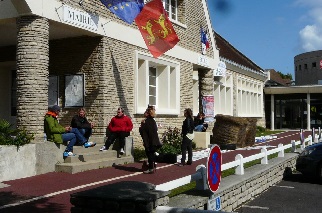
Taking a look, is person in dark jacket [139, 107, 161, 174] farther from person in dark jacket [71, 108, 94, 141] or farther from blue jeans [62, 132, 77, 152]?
person in dark jacket [71, 108, 94, 141]

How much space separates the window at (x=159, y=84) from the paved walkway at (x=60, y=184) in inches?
165

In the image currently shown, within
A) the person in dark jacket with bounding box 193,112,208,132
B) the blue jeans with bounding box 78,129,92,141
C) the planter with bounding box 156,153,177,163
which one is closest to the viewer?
the blue jeans with bounding box 78,129,92,141

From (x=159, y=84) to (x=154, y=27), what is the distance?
401cm

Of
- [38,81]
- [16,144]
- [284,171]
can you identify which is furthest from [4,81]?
[284,171]

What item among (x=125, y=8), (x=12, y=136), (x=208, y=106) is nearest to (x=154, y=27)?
(x=125, y=8)

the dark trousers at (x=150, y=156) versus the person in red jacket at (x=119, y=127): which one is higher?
the person in red jacket at (x=119, y=127)

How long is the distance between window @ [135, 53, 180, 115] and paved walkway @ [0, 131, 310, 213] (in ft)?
13.8

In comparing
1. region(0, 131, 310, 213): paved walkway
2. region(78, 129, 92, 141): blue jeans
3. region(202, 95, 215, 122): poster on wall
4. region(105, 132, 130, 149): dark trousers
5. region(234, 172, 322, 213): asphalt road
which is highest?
region(202, 95, 215, 122): poster on wall

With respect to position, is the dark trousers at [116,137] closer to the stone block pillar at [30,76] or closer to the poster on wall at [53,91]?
the stone block pillar at [30,76]

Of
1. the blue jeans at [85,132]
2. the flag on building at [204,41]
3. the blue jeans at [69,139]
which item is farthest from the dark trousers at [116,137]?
the flag on building at [204,41]

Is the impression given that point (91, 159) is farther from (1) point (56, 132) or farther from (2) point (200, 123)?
(2) point (200, 123)

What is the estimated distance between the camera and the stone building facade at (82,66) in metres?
11.2

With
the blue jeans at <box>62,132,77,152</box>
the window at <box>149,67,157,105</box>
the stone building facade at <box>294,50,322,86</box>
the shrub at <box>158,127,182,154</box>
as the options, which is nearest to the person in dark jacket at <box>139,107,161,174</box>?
the blue jeans at <box>62,132,77,152</box>

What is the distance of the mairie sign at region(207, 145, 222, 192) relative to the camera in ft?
22.4
